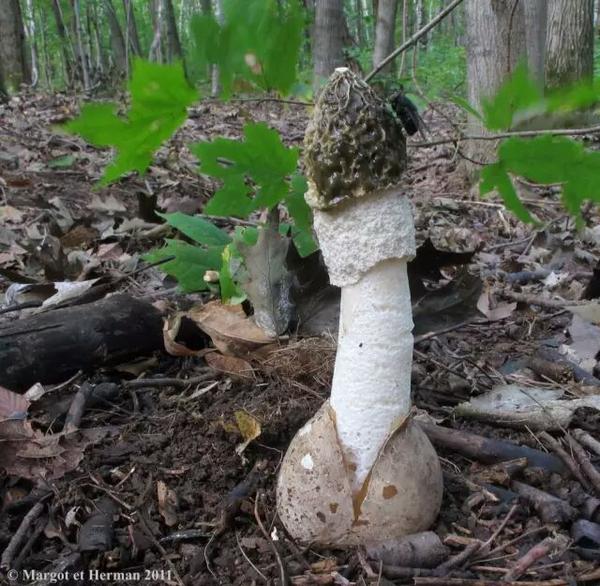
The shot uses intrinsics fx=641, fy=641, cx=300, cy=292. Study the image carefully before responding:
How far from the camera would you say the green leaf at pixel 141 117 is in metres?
2.01

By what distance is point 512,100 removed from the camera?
2.04 metres

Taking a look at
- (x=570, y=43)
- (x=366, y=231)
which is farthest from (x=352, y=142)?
(x=570, y=43)

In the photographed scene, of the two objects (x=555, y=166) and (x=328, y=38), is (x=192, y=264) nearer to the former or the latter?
(x=555, y=166)

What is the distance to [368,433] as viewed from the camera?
2.20 metres

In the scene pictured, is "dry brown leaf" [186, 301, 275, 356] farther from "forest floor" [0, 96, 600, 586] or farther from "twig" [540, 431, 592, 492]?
"twig" [540, 431, 592, 492]

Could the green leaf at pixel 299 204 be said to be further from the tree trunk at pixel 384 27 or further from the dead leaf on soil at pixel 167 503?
the tree trunk at pixel 384 27

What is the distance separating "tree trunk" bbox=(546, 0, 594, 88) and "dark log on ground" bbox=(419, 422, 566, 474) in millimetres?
8806

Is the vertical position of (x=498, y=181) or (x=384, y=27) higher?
(x=384, y=27)

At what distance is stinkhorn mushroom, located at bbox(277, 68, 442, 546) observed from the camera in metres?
1.96

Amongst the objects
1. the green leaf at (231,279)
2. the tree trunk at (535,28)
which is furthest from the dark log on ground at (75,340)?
the tree trunk at (535,28)

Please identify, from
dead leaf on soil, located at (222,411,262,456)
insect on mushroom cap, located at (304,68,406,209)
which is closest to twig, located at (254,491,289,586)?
dead leaf on soil, located at (222,411,262,456)

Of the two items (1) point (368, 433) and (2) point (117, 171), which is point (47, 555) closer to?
(1) point (368, 433)

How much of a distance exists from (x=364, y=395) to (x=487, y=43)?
573 cm

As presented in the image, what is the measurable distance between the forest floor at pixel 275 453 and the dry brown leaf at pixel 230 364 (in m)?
0.02
